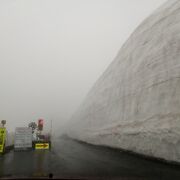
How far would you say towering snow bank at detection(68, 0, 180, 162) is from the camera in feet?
33.9

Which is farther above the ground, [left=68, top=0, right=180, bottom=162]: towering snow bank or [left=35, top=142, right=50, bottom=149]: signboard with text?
[left=68, top=0, right=180, bottom=162]: towering snow bank

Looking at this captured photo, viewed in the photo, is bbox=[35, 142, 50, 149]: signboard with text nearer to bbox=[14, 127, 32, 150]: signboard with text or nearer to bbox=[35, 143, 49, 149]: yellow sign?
bbox=[35, 143, 49, 149]: yellow sign

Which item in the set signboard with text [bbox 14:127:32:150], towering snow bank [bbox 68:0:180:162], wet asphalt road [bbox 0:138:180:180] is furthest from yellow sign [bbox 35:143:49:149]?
wet asphalt road [bbox 0:138:180:180]

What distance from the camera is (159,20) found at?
53.5ft

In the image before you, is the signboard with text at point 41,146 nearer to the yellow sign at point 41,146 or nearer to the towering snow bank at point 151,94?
the yellow sign at point 41,146

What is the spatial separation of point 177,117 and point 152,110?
252 cm

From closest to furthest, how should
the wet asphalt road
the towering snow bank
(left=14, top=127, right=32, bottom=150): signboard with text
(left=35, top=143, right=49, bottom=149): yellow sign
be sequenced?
1. the wet asphalt road
2. the towering snow bank
3. (left=35, top=143, right=49, bottom=149): yellow sign
4. (left=14, top=127, right=32, bottom=150): signboard with text

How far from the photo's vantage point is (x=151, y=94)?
12930mm

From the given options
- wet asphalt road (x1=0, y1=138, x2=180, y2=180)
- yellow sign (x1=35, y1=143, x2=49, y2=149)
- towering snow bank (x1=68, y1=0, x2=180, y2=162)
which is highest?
towering snow bank (x1=68, y1=0, x2=180, y2=162)

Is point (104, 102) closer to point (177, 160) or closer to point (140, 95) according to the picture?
point (140, 95)

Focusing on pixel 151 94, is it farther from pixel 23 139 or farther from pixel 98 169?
pixel 23 139

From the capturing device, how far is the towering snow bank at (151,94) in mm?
10344

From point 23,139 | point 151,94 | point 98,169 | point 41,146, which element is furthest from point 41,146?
point 98,169

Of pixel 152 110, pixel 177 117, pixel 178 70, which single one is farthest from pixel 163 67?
pixel 177 117
